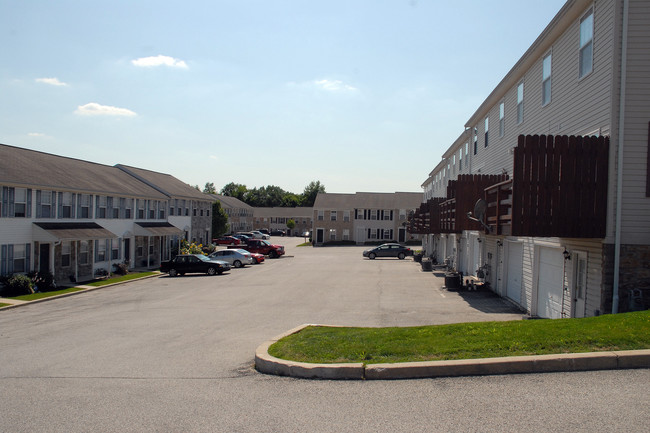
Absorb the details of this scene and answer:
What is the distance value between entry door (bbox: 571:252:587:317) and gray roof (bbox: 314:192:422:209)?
201 feet

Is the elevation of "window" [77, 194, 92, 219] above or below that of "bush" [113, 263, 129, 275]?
above

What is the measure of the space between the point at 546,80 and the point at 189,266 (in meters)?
25.5

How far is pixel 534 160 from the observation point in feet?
37.8

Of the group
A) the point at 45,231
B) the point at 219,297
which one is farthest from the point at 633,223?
the point at 45,231

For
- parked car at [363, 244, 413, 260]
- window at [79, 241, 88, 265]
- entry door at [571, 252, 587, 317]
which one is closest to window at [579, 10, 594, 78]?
entry door at [571, 252, 587, 317]

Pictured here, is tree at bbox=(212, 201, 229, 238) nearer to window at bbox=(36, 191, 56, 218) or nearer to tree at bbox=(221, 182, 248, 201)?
window at bbox=(36, 191, 56, 218)

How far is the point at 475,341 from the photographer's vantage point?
8.52m

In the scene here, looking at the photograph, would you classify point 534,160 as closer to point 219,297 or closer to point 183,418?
point 183,418

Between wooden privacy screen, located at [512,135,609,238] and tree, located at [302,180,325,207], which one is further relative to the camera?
tree, located at [302,180,325,207]

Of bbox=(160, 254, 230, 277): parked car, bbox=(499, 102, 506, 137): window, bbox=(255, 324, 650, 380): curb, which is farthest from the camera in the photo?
bbox=(160, 254, 230, 277): parked car

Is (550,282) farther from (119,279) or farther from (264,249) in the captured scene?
(264,249)

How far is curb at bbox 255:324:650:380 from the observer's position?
277 inches

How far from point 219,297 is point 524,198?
14.9m

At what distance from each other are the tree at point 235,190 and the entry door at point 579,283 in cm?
14869
